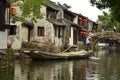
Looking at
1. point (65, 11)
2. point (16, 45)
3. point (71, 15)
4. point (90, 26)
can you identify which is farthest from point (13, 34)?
point (90, 26)

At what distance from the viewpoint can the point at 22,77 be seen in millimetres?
24266

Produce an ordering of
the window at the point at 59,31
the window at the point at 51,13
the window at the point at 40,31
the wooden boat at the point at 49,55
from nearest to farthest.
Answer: the wooden boat at the point at 49,55 → the window at the point at 40,31 → the window at the point at 51,13 → the window at the point at 59,31

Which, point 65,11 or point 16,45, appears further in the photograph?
point 65,11

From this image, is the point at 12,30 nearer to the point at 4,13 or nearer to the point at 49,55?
Result: the point at 49,55

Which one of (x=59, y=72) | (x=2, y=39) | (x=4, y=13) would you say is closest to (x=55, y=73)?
(x=59, y=72)

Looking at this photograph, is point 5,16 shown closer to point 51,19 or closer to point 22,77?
point 22,77

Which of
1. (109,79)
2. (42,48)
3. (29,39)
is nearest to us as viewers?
(109,79)

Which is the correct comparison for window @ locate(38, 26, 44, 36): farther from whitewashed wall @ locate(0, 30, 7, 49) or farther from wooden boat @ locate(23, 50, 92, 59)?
whitewashed wall @ locate(0, 30, 7, 49)

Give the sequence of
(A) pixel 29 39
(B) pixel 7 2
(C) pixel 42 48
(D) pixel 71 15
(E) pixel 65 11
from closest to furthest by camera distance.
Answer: (B) pixel 7 2
(C) pixel 42 48
(A) pixel 29 39
(E) pixel 65 11
(D) pixel 71 15

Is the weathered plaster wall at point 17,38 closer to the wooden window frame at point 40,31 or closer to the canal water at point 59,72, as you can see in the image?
the wooden window frame at point 40,31

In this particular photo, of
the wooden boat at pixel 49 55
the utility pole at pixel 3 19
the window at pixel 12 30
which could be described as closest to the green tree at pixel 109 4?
the utility pole at pixel 3 19

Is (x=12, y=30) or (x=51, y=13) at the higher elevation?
(x=51, y=13)

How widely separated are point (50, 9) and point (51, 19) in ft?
5.00

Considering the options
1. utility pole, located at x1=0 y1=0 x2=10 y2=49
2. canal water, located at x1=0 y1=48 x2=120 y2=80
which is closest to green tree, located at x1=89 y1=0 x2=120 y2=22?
canal water, located at x1=0 y1=48 x2=120 y2=80
